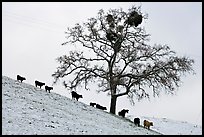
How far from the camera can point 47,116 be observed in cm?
2348

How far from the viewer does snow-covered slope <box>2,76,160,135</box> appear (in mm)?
20044

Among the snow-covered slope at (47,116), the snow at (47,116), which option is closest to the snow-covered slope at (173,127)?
the snow at (47,116)

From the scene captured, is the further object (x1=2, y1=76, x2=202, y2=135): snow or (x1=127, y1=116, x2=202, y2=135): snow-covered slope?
(x1=127, y1=116, x2=202, y2=135): snow-covered slope

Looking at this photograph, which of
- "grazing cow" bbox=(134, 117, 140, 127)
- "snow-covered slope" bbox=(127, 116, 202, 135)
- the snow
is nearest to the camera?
the snow

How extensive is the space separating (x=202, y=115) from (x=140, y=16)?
33.7 feet

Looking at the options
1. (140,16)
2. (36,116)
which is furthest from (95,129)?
(140,16)

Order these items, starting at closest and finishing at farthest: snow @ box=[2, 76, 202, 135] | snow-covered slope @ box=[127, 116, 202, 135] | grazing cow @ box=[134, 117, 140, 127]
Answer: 1. snow @ box=[2, 76, 202, 135]
2. grazing cow @ box=[134, 117, 140, 127]
3. snow-covered slope @ box=[127, 116, 202, 135]

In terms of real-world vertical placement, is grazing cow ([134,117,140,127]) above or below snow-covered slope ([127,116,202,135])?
below

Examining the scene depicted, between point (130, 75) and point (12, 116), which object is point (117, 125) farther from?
point (130, 75)

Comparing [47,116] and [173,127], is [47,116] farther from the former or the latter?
[173,127]

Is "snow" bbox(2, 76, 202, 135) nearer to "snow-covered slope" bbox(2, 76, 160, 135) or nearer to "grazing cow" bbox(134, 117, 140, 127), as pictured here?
"snow-covered slope" bbox(2, 76, 160, 135)

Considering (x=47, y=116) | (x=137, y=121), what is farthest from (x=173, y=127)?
(x=47, y=116)

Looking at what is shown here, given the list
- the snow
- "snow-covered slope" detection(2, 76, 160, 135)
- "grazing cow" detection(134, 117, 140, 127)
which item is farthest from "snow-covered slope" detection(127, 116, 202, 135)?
"snow-covered slope" detection(2, 76, 160, 135)

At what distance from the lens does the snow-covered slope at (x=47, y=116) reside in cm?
2004
